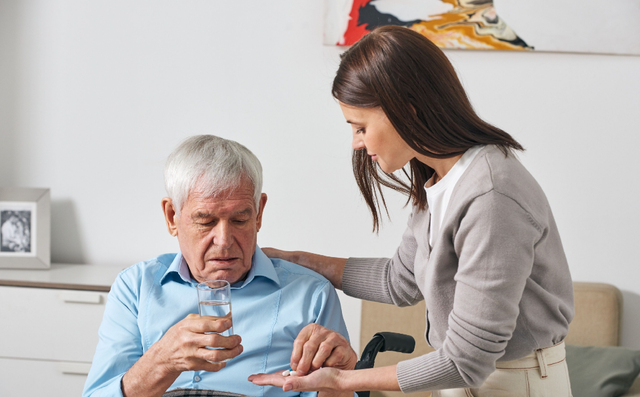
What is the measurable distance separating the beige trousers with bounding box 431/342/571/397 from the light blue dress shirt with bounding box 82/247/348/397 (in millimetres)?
471

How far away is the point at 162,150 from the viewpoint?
290 centimetres

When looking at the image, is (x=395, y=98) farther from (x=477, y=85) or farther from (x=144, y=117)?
(x=144, y=117)

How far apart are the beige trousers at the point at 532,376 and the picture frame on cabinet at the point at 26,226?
2.32 meters

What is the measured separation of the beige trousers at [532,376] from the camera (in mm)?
1314

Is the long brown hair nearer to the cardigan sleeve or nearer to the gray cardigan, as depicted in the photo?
the gray cardigan

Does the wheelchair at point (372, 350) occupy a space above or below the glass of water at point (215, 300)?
below

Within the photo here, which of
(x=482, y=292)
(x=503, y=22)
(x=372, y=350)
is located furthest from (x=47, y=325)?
(x=503, y=22)

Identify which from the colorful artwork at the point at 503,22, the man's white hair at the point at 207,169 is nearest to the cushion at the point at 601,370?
the colorful artwork at the point at 503,22

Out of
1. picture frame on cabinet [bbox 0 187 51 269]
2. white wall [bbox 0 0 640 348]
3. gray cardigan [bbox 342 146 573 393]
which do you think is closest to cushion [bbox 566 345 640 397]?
white wall [bbox 0 0 640 348]

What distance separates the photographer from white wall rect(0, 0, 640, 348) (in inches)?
106

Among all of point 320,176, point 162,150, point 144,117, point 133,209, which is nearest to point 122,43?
point 144,117

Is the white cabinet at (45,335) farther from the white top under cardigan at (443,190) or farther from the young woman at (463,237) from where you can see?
the white top under cardigan at (443,190)

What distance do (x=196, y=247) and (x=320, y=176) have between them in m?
1.39

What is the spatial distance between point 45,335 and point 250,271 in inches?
57.6
